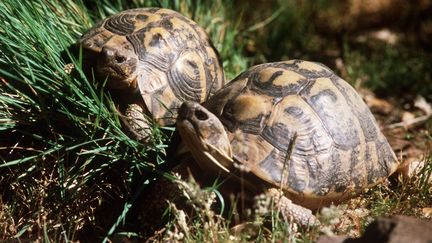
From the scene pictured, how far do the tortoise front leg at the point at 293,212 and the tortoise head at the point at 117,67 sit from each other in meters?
1.20

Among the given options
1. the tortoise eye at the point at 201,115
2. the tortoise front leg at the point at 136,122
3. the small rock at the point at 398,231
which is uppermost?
the tortoise eye at the point at 201,115

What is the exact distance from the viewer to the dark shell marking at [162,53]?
3.82 m

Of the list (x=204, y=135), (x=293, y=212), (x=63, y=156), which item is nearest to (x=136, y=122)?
(x=63, y=156)

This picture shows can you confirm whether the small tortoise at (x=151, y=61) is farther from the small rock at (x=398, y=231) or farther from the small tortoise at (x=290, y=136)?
the small rock at (x=398, y=231)

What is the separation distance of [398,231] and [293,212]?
71 centimetres

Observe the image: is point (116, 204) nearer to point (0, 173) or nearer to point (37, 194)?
point (37, 194)

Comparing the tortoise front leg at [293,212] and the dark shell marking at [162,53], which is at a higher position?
the dark shell marking at [162,53]

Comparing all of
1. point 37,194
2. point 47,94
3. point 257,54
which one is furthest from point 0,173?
point 257,54

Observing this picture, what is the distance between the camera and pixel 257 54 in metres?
6.13

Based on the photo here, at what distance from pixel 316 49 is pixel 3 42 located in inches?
168

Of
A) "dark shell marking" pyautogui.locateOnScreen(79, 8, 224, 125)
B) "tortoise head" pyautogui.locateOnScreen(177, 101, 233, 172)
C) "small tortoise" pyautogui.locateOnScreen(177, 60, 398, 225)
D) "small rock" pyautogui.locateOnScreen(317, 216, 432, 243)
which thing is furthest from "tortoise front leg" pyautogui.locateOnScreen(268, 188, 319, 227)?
"dark shell marking" pyautogui.locateOnScreen(79, 8, 224, 125)

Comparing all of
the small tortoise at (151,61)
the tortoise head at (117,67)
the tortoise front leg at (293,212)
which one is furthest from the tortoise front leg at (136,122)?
the tortoise front leg at (293,212)

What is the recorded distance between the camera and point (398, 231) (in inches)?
99.8

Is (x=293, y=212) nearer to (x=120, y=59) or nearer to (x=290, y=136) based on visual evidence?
(x=290, y=136)
